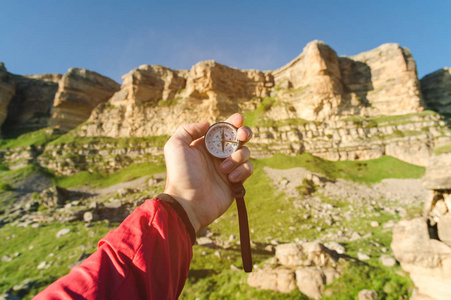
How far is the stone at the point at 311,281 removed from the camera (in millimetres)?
5074

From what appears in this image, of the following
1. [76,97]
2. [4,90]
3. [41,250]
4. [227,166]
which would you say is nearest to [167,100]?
[76,97]

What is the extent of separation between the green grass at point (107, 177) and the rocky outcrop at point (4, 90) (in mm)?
30882

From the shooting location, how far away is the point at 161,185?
1091 inches

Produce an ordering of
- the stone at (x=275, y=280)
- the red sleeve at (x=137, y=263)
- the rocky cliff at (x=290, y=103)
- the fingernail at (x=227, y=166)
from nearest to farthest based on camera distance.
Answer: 1. the red sleeve at (x=137, y=263)
2. the fingernail at (x=227, y=166)
3. the stone at (x=275, y=280)
4. the rocky cliff at (x=290, y=103)

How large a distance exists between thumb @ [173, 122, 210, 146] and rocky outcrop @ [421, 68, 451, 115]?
2743 inches

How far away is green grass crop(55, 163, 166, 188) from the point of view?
33.7 meters

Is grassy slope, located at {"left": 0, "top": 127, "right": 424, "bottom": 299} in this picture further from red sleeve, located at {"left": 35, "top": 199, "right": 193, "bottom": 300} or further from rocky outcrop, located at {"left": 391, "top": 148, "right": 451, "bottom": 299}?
red sleeve, located at {"left": 35, "top": 199, "right": 193, "bottom": 300}

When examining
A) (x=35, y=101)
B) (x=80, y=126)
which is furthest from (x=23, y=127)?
(x=80, y=126)

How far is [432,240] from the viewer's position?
5230 mm

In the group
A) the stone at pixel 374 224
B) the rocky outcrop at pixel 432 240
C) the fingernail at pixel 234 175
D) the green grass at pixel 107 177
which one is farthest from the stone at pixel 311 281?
the green grass at pixel 107 177

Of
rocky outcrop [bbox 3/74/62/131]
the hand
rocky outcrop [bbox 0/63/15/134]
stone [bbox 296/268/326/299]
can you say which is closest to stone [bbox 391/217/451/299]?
stone [bbox 296/268/326/299]

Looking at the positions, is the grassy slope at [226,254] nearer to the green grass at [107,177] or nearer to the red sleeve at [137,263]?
the red sleeve at [137,263]

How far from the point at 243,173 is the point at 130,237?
73.8 inches

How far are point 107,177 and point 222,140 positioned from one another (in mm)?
39933
